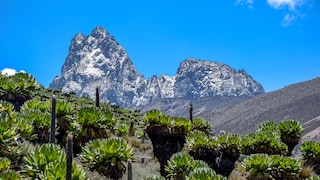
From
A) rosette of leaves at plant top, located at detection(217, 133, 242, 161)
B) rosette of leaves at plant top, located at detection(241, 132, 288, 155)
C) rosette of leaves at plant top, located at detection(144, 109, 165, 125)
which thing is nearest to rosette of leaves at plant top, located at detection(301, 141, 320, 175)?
rosette of leaves at plant top, located at detection(241, 132, 288, 155)

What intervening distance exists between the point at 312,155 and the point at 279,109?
129 metres

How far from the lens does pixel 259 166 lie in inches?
698

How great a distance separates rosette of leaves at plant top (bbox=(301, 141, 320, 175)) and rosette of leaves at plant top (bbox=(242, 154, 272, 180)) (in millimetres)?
5039

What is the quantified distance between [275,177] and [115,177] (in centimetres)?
881

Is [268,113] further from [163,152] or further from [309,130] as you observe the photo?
[163,152]

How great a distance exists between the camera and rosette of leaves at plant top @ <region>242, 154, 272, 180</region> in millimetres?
17609

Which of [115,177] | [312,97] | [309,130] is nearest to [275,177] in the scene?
[115,177]

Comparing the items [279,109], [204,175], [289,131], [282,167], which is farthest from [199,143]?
[279,109]

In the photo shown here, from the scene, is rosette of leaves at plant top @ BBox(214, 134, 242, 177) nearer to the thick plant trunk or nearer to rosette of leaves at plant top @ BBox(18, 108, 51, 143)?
the thick plant trunk

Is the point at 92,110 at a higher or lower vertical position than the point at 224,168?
higher

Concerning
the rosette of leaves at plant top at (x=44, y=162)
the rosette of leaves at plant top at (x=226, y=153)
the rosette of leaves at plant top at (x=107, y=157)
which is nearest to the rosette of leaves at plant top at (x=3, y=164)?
the rosette of leaves at plant top at (x=44, y=162)

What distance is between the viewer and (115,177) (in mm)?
12297

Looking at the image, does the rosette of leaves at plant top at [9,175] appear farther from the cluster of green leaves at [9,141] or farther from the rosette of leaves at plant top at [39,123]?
the rosette of leaves at plant top at [39,123]

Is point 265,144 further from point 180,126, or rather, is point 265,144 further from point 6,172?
point 6,172
